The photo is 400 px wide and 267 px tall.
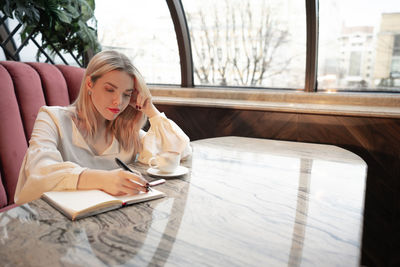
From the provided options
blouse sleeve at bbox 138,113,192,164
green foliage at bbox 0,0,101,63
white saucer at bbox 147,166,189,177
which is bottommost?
white saucer at bbox 147,166,189,177

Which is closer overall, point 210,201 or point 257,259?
point 257,259

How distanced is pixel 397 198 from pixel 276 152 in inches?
39.1

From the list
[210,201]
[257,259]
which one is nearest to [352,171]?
[210,201]

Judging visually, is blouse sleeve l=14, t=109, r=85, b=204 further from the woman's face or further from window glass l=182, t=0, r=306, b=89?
window glass l=182, t=0, r=306, b=89

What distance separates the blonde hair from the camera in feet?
4.93

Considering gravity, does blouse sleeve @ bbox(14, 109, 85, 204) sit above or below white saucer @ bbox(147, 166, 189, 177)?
above

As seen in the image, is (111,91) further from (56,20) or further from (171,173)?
(56,20)

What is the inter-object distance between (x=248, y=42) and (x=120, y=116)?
2.03 meters

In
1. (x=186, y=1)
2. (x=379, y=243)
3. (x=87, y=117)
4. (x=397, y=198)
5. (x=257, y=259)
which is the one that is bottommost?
(x=379, y=243)

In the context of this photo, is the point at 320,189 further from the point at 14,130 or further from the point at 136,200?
the point at 14,130

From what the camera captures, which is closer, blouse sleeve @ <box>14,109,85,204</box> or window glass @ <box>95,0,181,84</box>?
blouse sleeve @ <box>14,109,85,204</box>

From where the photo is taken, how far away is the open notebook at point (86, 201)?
936 mm

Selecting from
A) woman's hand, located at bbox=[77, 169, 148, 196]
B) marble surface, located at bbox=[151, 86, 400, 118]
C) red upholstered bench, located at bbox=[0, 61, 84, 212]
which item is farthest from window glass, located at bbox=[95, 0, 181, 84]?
woman's hand, located at bbox=[77, 169, 148, 196]

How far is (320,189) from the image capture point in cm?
124
